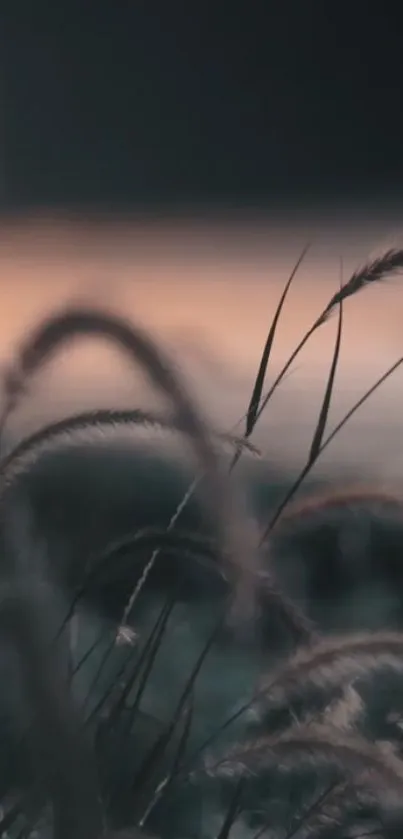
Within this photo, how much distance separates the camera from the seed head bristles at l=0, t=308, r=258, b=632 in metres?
0.49

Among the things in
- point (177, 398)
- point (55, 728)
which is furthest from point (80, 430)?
point (55, 728)

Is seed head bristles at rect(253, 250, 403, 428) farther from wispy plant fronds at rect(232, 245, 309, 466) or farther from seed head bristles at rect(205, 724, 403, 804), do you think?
seed head bristles at rect(205, 724, 403, 804)

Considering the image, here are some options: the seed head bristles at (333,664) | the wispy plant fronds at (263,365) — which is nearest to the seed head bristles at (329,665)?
the seed head bristles at (333,664)

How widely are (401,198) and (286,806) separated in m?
0.31

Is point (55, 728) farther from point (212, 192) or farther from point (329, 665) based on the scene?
point (212, 192)

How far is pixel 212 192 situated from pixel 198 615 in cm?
22

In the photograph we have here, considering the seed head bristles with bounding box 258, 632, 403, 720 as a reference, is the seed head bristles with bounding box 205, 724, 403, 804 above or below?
below

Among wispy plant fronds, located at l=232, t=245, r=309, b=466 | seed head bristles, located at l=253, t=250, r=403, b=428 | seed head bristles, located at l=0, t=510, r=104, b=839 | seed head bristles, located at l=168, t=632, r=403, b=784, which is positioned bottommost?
seed head bristles, located at l=0, t=510, r=104, b=839

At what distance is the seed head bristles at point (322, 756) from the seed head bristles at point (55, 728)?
0.29ft

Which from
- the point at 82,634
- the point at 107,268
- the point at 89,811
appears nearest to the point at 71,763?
the point at 89,811

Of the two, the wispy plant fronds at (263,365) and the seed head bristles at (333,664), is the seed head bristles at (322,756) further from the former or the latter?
the wispy plant fronds at (263,365)

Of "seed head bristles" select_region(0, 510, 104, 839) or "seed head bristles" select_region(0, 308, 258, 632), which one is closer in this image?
"seed head bristles" select_region(0, 510, 104, 839)

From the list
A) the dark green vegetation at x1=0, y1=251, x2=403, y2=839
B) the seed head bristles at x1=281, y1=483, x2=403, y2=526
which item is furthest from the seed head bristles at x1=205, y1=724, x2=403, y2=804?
the seed head bristles at x1=281, y1=483, x2=403, y2=526

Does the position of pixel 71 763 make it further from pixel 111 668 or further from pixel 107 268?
pixel 107 268
